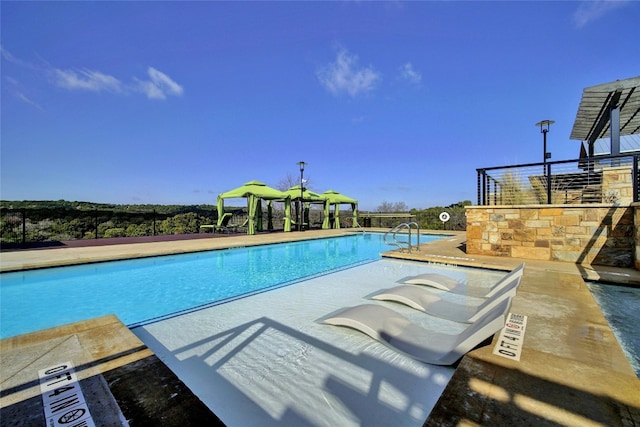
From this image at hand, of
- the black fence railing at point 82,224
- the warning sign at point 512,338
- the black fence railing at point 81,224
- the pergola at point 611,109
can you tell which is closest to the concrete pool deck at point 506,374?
the warning sign at point 512,338

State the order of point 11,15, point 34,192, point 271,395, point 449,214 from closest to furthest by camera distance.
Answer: point 271,395 < point 11,15 < point 34,192 < point 449,214

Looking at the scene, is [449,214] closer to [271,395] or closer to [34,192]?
[271,395]

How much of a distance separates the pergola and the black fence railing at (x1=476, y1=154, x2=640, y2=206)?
0.66 m

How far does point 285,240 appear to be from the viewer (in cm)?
1109

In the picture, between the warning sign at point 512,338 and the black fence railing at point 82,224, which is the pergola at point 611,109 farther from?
the black fence railing at point 82,224

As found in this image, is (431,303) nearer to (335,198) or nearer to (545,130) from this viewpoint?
(545,130)

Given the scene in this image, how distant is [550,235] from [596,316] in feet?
13.3

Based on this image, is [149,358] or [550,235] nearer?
[149,358]

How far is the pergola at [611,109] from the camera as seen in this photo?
5.91m

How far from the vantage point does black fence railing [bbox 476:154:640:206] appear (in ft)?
21.2

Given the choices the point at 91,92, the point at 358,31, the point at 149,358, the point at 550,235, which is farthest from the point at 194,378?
the point at 91,92

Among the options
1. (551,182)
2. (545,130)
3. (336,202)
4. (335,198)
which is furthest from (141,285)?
(545,130)

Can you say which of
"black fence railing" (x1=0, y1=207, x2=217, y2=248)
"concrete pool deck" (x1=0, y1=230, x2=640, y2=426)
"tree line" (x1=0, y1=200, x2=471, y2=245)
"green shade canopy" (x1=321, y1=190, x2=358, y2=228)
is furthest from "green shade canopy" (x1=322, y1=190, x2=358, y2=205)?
"concrete pool deck" (x1=0, y1=230, x2=640, y2=426)

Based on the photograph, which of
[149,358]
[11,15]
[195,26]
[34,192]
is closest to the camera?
[149,358]
